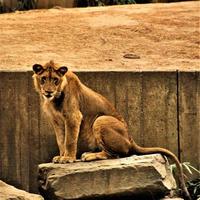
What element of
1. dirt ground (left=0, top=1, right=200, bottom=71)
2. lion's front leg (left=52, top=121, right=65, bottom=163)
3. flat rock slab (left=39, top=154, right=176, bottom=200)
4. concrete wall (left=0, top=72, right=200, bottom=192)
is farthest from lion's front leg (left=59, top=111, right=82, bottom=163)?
dirt ground (left=0, top=1, right=200, bottom=71)

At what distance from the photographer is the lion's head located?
12906 mm

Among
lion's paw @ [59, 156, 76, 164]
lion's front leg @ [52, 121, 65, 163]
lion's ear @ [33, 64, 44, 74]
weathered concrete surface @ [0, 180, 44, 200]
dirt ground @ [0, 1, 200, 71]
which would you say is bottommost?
weathered concrete surface @ [0, 180, 44, 200]

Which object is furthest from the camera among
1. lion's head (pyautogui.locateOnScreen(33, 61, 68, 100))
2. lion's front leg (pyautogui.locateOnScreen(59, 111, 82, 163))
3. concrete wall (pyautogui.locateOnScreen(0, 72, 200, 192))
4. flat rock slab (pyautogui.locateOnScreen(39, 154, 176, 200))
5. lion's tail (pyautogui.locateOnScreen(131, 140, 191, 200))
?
concrete wall (pyautogui.locateOnScreen(0, 72, 200, 192))

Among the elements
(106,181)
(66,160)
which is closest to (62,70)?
(66,160)

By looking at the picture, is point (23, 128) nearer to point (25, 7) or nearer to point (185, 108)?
point (185, 108)

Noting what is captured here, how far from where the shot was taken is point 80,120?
524 inches

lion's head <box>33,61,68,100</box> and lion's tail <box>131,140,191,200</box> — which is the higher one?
lion's head <box>33,61,68,100</box>

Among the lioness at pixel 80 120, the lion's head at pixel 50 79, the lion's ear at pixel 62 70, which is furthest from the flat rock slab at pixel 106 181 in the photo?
the lion's ear at pixel 62 70

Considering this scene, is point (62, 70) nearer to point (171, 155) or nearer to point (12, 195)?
point (12, 195)

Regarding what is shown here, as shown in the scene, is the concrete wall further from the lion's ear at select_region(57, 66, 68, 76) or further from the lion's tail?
the lion's ear at select_region(57, 66, 68, 76)

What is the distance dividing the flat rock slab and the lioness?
0.31 meters

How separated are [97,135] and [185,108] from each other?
181 cm

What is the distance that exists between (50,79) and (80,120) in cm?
72

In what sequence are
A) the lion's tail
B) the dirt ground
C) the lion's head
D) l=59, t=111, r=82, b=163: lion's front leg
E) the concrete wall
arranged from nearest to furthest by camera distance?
1. the lion's head
2. l=59, t=111, r=82, b=163: lion's front leg
3. the lion's tail
4. the concrete wall
5. the dirt ground
